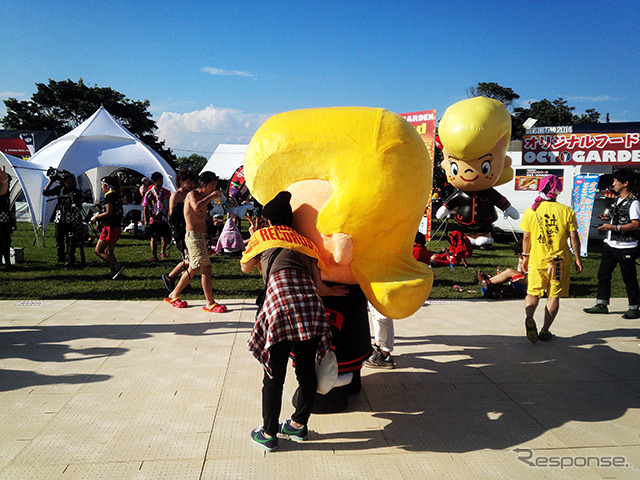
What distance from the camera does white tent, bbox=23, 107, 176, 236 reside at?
43.8ft

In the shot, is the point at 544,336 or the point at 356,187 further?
the point at 544,336

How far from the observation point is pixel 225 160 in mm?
24641

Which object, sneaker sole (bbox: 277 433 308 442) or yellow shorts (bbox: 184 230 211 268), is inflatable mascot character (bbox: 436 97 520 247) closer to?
yellow shorts (bbox: 184 230 211 268)

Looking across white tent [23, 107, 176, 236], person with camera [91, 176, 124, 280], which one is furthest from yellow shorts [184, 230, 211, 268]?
white tent [23, 107, 176, 236]

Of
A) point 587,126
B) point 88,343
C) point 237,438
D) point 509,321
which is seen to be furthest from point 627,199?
point 587,126

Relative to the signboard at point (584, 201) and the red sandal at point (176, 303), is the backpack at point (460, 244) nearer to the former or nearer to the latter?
the red sandal at point (176, 303)

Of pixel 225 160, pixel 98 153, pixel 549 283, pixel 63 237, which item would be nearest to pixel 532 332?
pixel 549 283

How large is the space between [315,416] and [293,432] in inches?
19.0

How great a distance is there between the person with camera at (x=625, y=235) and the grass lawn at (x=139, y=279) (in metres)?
1.63

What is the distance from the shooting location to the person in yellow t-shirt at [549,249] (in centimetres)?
529

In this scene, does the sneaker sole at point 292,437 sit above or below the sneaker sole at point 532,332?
below

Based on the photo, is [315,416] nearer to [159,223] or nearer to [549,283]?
[549,283]

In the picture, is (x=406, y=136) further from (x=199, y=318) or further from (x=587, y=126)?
(x=587, y=126)

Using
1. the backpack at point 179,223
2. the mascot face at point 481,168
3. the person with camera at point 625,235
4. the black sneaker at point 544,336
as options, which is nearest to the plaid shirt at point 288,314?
the black sneaker at point 544,336
